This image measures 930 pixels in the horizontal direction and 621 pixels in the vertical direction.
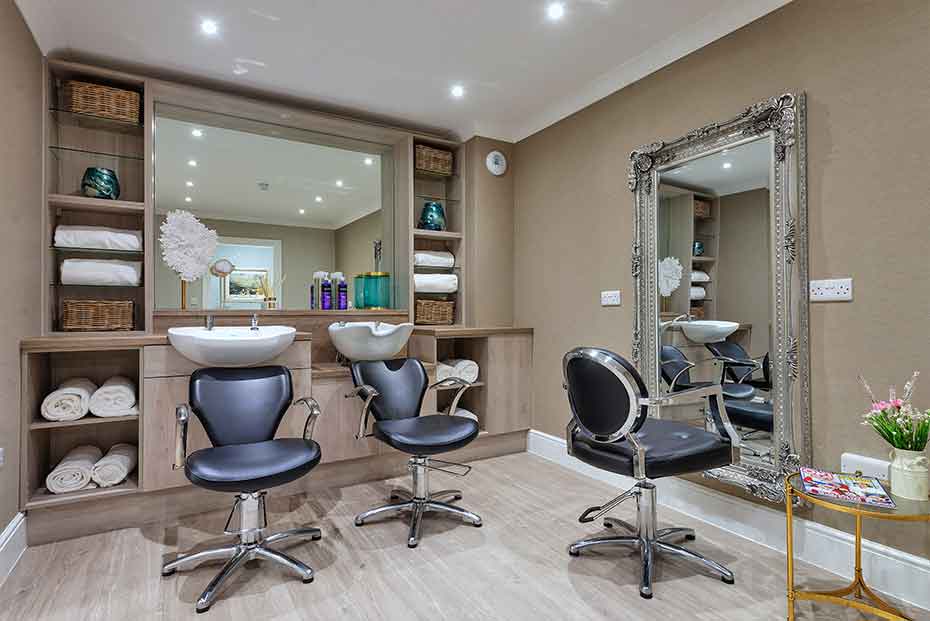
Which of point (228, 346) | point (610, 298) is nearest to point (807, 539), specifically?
point (610, 298)

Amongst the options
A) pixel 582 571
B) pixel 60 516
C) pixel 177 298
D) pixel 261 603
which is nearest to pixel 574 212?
pixel 582 571

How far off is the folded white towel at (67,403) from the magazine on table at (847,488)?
316 centimetres

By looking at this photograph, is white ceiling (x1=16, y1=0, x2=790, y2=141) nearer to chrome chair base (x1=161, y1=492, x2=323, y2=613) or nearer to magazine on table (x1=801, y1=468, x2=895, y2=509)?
magazine on table (x1=801, y1=468, x2=895, y2=509)

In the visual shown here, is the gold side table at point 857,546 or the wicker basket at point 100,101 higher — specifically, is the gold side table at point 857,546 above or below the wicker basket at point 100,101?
below

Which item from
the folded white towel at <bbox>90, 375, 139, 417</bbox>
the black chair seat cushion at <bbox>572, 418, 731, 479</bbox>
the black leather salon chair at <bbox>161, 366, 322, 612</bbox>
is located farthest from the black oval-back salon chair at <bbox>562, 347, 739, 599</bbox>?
the folded white towel at <bbox>90, 375, 139, 417</bbox>

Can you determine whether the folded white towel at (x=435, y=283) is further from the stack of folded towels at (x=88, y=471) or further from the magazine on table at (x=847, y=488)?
the magazine on table at (x=847, y=488)

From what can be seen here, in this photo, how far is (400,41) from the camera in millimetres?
2709

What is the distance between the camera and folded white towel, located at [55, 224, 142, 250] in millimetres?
2725

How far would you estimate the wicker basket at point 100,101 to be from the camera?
2.75 metres

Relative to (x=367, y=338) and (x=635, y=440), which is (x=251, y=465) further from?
(x=635, y=440)

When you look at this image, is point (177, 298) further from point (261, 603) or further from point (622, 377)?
point (622, 377)

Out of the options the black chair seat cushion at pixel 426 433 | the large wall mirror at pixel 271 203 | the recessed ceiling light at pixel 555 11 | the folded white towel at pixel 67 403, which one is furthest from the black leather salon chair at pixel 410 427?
the recessed ceiling light at pixel 555 11

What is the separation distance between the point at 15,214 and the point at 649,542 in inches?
124

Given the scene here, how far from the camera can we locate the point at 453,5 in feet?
7.86
